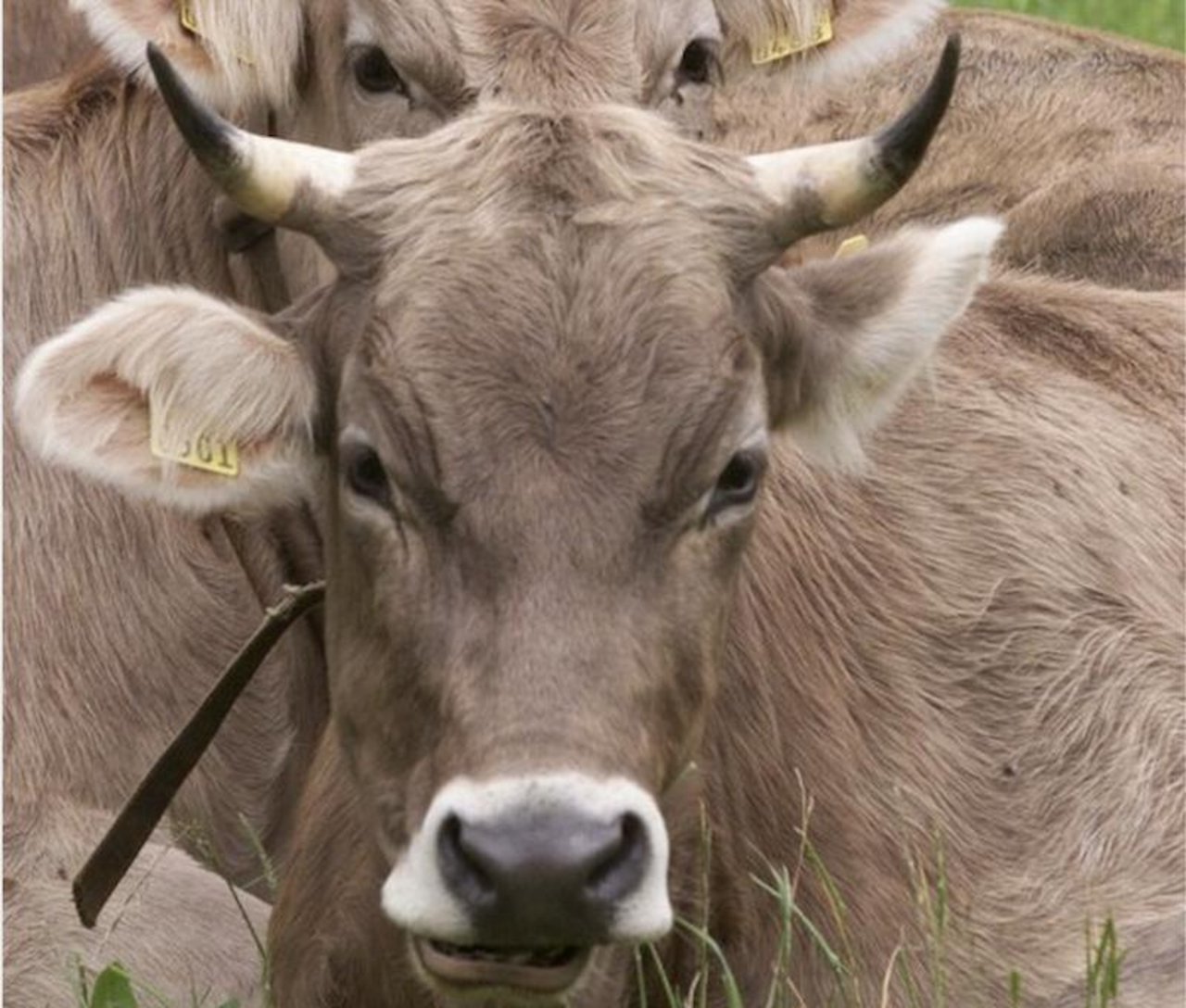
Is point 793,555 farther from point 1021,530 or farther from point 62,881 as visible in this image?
point 62,881

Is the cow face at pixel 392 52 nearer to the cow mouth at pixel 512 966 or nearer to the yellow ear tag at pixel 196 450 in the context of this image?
the yellow ear tag at pixel 196 450

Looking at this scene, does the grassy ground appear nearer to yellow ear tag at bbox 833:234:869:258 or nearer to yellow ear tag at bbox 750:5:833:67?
yellow ear tag at bbox 750:5:833:67

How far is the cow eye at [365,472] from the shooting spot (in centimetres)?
544

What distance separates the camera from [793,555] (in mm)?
6547

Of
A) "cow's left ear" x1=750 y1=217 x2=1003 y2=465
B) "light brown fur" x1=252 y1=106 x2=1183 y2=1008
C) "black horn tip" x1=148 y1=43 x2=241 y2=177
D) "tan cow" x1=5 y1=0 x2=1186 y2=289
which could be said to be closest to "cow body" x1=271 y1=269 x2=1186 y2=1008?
"light brown fur" x1=252 y1=106 x2=1183 y2=1008

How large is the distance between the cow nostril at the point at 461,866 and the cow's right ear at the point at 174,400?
0.93 metres

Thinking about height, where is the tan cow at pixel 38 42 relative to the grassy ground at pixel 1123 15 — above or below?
above

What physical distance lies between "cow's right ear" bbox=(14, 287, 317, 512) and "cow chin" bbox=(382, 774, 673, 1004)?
2.74ft

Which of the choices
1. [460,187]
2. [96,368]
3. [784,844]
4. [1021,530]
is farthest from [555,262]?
[1021,530]

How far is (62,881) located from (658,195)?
188 cm

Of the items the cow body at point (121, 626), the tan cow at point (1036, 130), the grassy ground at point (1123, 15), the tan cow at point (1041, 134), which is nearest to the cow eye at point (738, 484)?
the cow body at point (121, 626)

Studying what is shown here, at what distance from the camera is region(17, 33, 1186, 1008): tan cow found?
16.8ft

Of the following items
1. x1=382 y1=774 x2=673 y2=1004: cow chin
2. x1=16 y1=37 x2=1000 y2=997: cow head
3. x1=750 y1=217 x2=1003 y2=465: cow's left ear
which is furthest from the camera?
x1=750 y1=217 x2=1003 y2=465: cow's left ear

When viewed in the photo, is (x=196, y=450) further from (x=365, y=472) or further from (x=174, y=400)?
(x=365, y=472)
